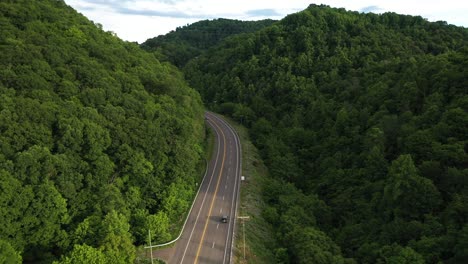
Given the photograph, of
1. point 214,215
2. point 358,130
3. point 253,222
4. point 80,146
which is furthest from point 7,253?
point 358,130

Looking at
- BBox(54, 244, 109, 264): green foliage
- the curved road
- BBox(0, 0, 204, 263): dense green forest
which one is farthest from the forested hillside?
BBox(54, 244, 109, 264): green foliage

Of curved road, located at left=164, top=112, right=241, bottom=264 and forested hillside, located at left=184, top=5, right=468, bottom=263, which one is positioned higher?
forested hillside, located at left=184, top=5, right=468, bottom=263

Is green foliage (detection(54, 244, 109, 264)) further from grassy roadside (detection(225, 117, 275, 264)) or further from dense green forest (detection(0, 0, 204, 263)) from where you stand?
grassy roadside (detection(225, 117, 275, 264))

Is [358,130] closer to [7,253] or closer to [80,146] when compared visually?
[80,146]

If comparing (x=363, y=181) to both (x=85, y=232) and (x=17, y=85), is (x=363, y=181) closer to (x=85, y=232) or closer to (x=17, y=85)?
(x=85, y=232)

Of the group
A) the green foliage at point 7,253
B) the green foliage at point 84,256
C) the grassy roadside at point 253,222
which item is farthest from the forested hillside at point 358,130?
the green foliage at point 7,253
